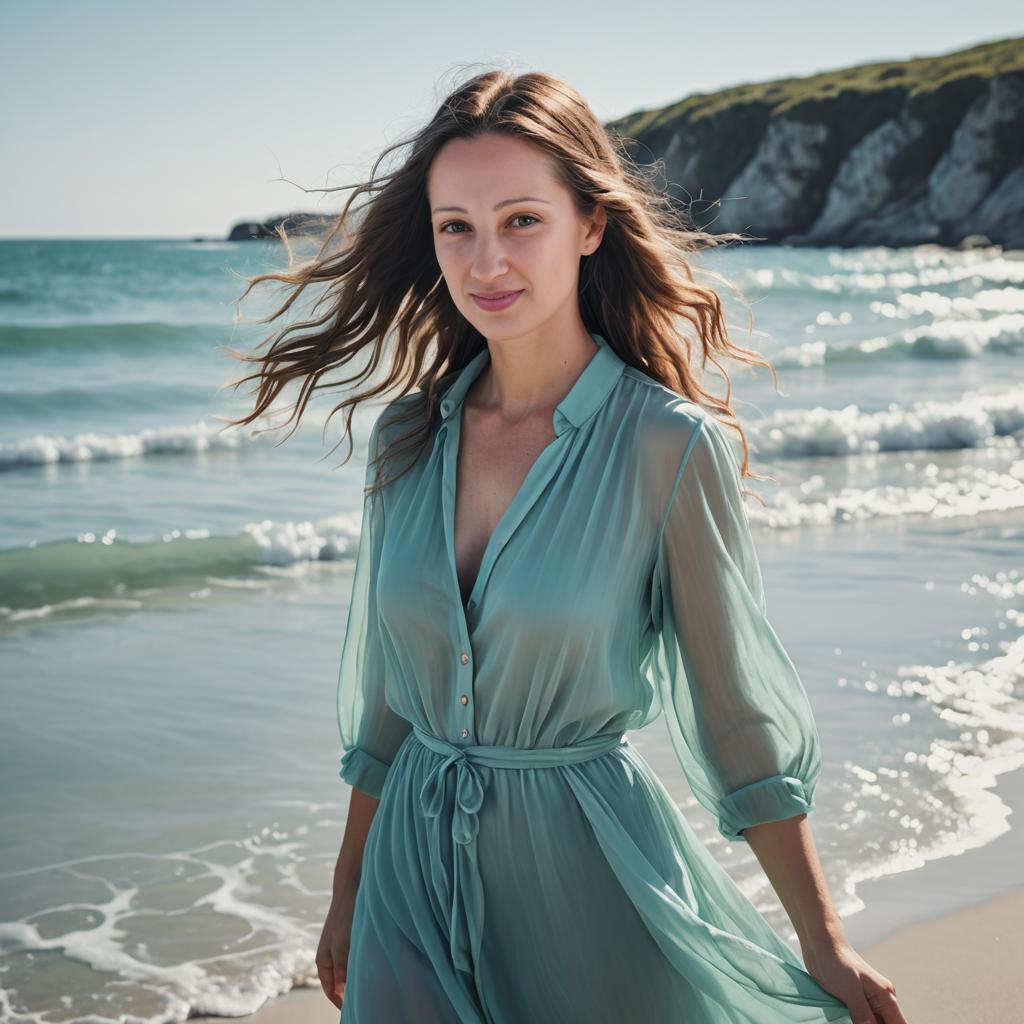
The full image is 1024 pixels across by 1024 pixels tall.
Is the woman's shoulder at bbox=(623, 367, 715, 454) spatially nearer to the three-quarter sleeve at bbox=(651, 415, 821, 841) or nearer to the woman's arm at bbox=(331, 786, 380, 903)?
the three-quarter sleeve at bbox=(651, 415, 821, 841)

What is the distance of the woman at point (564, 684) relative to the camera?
2.15 meters

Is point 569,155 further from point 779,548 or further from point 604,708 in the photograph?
point 779,548

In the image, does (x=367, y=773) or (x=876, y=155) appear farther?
(x=876, y=155)

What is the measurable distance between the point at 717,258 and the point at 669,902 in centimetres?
153

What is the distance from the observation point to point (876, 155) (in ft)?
238

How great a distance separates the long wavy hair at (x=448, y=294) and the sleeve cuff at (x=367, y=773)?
1.65 feet

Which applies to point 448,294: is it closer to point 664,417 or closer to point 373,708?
point 664,417

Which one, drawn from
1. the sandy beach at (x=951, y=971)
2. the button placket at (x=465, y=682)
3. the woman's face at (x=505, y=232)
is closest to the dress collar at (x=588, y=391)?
the woman's face at (x=505, y=232)

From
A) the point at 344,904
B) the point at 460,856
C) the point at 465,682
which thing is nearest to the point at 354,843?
the point at 344,904

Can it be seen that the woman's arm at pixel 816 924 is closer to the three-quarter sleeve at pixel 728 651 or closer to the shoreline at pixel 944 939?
the three-quarter sleeve at pixel 728 651

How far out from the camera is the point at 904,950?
13.6 ft

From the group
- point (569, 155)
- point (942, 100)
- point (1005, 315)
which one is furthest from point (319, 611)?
point (942, 100)

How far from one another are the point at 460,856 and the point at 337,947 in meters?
0.42

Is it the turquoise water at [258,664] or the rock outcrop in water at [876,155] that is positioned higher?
the rock outcrop in water at [876,155]
